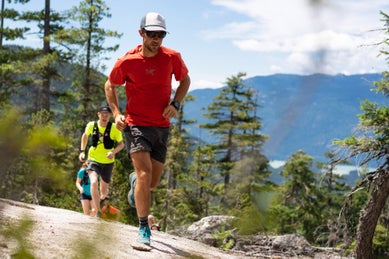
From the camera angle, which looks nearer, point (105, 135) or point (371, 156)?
point (105, 135)

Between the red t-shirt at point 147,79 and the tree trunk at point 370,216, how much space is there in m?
5.94

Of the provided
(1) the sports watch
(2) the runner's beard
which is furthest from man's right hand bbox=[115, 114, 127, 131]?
(2) the runner's beard

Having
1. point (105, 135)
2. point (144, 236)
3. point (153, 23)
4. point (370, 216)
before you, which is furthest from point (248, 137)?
point (370, 216)

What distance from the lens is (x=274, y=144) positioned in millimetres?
687

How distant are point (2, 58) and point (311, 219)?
25278 mm

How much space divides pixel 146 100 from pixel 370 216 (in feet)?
20.7

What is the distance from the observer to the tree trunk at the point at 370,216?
961 cm

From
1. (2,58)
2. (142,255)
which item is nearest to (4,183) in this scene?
(142,255)

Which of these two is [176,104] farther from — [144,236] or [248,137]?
[248,137]

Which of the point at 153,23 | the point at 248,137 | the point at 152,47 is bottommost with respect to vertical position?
the point at 248,137

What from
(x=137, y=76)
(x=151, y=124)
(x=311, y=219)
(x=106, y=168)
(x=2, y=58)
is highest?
(x=2, y=58)

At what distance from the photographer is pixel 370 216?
970 cm

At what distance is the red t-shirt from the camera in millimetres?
4695

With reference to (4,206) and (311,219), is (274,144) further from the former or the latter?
(311,219)
